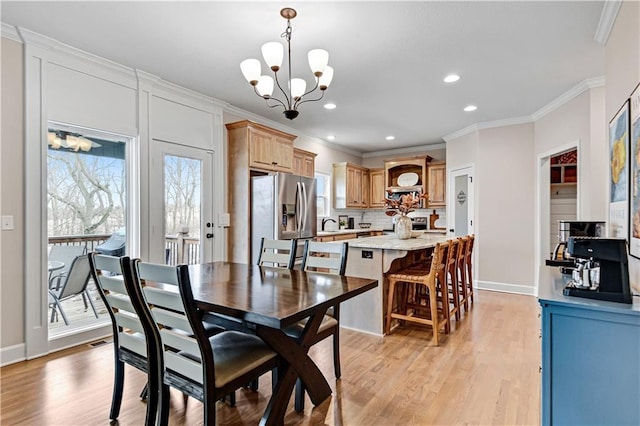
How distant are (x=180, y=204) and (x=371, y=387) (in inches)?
113

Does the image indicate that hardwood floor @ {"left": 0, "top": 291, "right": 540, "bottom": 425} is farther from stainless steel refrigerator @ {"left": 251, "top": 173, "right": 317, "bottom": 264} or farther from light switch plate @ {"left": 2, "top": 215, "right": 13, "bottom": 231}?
stainless steel refrigerator @ {"left": 251, "top": 173, "right": 317, "bottom": 264}

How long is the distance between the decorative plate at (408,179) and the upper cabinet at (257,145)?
319 cm

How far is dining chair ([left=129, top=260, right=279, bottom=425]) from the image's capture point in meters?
1.37

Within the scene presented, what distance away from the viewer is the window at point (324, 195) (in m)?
6.58

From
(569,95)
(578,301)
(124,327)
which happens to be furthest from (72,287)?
(569,95)

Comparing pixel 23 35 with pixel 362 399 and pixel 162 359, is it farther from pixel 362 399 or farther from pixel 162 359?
pixel 362 399

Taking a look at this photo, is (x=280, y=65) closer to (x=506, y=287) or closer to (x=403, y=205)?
(x=403, y=205)

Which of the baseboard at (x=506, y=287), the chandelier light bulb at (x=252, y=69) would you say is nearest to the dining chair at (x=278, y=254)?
the chandelier light bulb at (x=252, y=69)

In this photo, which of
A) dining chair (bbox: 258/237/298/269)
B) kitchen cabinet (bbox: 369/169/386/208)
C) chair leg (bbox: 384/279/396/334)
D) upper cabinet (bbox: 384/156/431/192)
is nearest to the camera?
dining chair (bbox: 258/237/298/269)

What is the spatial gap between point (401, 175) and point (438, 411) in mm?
5631

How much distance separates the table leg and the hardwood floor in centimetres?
22

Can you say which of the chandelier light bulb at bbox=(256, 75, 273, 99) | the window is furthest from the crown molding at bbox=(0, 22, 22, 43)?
the window

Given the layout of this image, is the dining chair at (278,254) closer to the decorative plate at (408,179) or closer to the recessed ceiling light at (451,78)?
the recessed ceiling light at (451,78)

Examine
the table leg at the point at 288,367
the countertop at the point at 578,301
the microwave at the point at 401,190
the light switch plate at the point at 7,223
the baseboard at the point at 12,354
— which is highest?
the microwave at the point at 401,190
